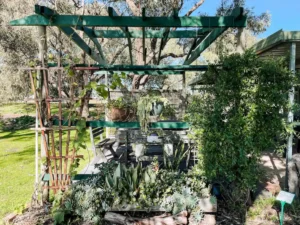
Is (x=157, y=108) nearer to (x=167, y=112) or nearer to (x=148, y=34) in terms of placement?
A: (x=167, y=112)

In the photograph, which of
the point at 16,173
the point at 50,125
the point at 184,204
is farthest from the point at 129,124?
the point at 16,173

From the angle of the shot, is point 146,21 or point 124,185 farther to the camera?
point 124,185

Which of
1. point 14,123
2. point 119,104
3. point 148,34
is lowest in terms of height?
point 14,123

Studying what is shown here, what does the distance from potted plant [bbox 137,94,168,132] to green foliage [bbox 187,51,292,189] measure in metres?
0.58

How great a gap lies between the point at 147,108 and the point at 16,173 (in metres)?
3.49

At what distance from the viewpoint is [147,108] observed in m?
2.92

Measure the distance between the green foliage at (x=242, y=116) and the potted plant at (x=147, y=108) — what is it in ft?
1.91

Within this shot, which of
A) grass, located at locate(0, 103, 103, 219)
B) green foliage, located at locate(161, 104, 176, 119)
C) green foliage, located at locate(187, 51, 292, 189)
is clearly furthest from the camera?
green foliage, located at locate(161, 104, 176, 119)

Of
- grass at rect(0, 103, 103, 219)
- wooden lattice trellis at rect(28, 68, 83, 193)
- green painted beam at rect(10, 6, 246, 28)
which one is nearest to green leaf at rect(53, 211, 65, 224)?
wooden lattice trellis at rect(28, 68, 83, 193)

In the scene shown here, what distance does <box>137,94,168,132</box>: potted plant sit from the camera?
9.45 feet

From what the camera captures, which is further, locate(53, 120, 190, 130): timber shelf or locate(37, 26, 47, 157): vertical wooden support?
locate(53, 120, 190, 130): timber shelf

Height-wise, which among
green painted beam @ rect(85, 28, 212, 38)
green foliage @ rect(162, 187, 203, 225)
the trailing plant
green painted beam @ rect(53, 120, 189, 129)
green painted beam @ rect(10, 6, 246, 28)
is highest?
green painted beam @ rect(85, 28, 212, 38)

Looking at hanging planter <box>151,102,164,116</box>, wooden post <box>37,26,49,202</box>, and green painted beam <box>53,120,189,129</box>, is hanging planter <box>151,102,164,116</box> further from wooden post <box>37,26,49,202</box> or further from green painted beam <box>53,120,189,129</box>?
wooden post <box>37,26,49,202</box>

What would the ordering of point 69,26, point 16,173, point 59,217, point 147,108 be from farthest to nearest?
point 16,173 → point 147,108 → point 69,26 → point 59,217
